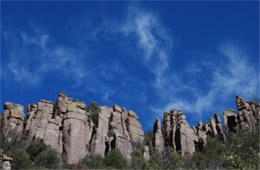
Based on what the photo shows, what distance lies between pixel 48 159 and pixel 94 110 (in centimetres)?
3125

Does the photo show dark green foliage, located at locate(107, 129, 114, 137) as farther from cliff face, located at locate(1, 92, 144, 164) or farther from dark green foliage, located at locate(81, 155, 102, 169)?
dark green foliage, located at locate(81, 155, 102, 169)

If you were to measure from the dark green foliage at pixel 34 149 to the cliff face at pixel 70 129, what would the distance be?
2.38 metres

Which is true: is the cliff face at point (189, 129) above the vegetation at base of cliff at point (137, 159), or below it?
above

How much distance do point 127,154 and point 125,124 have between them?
15.1 metres

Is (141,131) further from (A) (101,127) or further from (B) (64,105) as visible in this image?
(B) (64,105)

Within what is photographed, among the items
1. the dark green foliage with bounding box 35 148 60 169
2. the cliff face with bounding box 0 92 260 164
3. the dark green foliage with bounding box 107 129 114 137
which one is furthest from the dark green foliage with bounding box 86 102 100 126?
the dark green foliage with bounding box 35 148 60 169

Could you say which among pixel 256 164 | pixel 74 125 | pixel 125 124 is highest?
pixel 125 124

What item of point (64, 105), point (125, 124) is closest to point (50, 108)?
point (64, 105)

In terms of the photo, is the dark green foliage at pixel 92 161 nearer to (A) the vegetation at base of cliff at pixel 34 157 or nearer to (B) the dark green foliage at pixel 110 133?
(A) the vegetation at base of cliff at pixel 34 157

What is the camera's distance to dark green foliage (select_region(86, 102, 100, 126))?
6640cm

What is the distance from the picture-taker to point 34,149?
151 feet

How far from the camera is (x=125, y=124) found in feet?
229

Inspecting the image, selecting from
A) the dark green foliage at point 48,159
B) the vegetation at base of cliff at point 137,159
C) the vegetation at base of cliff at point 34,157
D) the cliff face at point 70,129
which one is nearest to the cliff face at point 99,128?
the cliff face at point 70,129

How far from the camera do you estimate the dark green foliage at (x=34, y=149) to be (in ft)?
151
